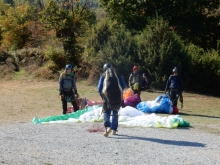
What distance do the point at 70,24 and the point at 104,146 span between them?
25386mm

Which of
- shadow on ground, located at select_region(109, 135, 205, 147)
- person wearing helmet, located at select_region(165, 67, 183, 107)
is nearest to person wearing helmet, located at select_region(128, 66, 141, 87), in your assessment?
person wearing helmet, located at select_region(165, 67, 183, 107)

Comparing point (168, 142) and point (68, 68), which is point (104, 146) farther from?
point (68, 68)

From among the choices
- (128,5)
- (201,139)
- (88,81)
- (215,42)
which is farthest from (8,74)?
(201,139)

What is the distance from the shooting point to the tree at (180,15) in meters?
35.3

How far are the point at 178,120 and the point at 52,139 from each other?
4.94 meters

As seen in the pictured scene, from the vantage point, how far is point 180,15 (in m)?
36.4

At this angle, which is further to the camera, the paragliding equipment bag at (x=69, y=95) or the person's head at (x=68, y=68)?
the paragliding equipment bag at (x=69, y=95)

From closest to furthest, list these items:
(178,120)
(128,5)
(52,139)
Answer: (52,139)
(178,120)
(128,5)

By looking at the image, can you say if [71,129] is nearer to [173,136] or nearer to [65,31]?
[173,136]

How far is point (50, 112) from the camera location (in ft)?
60.3

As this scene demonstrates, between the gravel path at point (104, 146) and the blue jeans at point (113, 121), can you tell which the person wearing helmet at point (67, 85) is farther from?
the blue jeans at point (113, 121)

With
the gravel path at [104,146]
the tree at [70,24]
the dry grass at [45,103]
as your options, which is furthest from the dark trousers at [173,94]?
the tree at [70,24]

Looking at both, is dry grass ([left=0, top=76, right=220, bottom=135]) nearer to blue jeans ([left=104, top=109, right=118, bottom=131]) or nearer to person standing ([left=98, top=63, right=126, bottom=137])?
blue jeans ([left=104, top=109, right=118, bottom=131])

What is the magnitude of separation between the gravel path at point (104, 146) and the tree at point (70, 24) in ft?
67.2
